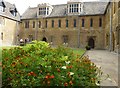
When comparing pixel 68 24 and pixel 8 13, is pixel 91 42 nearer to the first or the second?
pixel 68 24

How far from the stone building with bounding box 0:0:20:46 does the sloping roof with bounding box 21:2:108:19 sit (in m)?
3.29

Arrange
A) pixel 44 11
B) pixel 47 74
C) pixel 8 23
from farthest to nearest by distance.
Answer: pixel 44 11
pixel 8 23
pixel 47 74

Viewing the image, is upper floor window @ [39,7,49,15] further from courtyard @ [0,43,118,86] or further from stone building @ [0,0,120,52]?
courtyard @ [0,43,118,86]

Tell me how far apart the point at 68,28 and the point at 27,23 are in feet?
34.7

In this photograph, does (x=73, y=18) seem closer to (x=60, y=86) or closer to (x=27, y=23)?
(x=27, y=23)

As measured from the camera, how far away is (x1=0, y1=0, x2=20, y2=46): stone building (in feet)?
125

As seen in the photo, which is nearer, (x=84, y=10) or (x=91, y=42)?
(x=91, y=42)

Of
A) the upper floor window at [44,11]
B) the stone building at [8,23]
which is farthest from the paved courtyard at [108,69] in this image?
Result: the upper floor window at [44,11]

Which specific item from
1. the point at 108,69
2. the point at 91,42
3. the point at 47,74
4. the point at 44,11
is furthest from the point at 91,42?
the point at 47,74

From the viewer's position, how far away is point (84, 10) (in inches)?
1592

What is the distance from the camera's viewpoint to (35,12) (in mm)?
45562

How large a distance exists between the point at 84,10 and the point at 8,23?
16.5m

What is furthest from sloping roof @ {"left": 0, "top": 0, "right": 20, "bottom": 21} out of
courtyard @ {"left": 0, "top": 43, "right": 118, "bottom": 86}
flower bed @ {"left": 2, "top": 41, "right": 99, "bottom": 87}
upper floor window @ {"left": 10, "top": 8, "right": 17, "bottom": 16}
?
flower bed @ {"left": 2, "top": 41, "right": 99, "bottom": 87}

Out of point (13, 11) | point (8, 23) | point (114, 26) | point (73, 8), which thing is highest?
point (73, 8)
